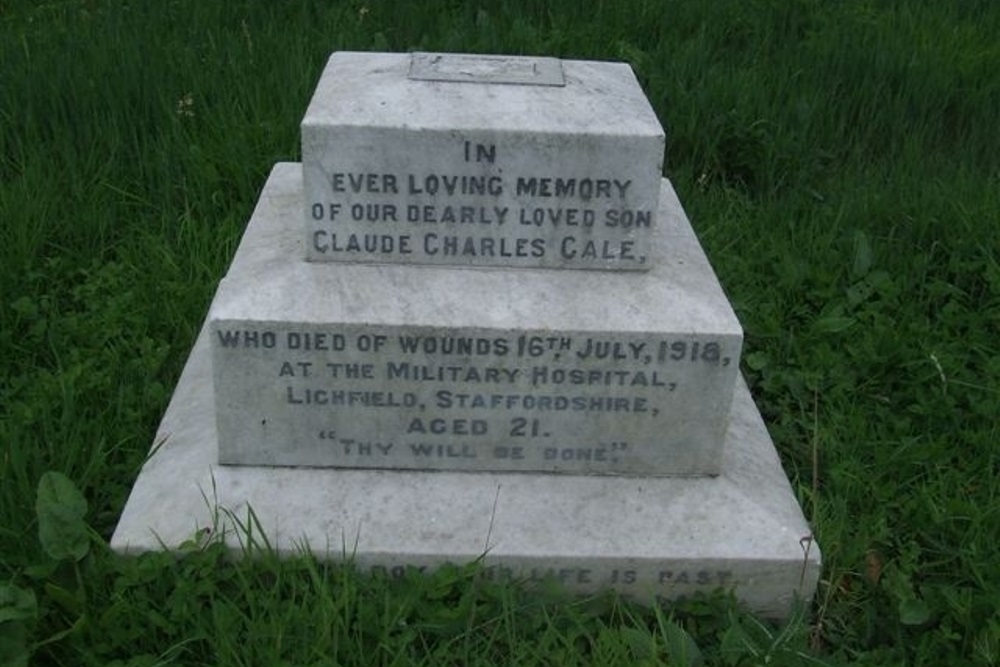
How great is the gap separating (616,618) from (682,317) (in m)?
0.58

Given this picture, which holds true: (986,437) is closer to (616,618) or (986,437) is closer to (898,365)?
(898,365)

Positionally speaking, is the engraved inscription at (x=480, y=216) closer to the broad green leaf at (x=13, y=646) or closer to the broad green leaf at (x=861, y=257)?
the broad green leaf at (x=13, y=646)

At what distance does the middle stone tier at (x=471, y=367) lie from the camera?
2.22 metres

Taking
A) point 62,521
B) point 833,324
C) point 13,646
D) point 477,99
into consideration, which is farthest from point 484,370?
point 833,324

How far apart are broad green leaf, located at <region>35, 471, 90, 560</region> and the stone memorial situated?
10cm

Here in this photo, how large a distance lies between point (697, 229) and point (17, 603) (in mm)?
2270

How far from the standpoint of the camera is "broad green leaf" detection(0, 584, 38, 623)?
1.95m

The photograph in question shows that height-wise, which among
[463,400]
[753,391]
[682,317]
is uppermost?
[682,317]

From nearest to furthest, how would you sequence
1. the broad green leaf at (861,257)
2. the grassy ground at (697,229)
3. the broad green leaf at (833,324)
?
the grassy ground at (697,229) → the broad green leaf at (833,324) → the broad green leaf at (861,257)

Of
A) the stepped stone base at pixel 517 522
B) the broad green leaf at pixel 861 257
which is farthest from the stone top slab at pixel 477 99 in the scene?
the broad green leaf at pixel 861 257

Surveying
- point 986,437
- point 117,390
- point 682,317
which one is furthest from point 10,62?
point 986,437

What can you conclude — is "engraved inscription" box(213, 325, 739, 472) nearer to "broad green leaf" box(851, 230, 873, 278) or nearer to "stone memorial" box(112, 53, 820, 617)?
"stone memorial" box(112, 53, 820, 617)

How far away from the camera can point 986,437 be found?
271 cm

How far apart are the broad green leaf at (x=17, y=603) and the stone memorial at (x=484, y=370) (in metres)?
0.26
